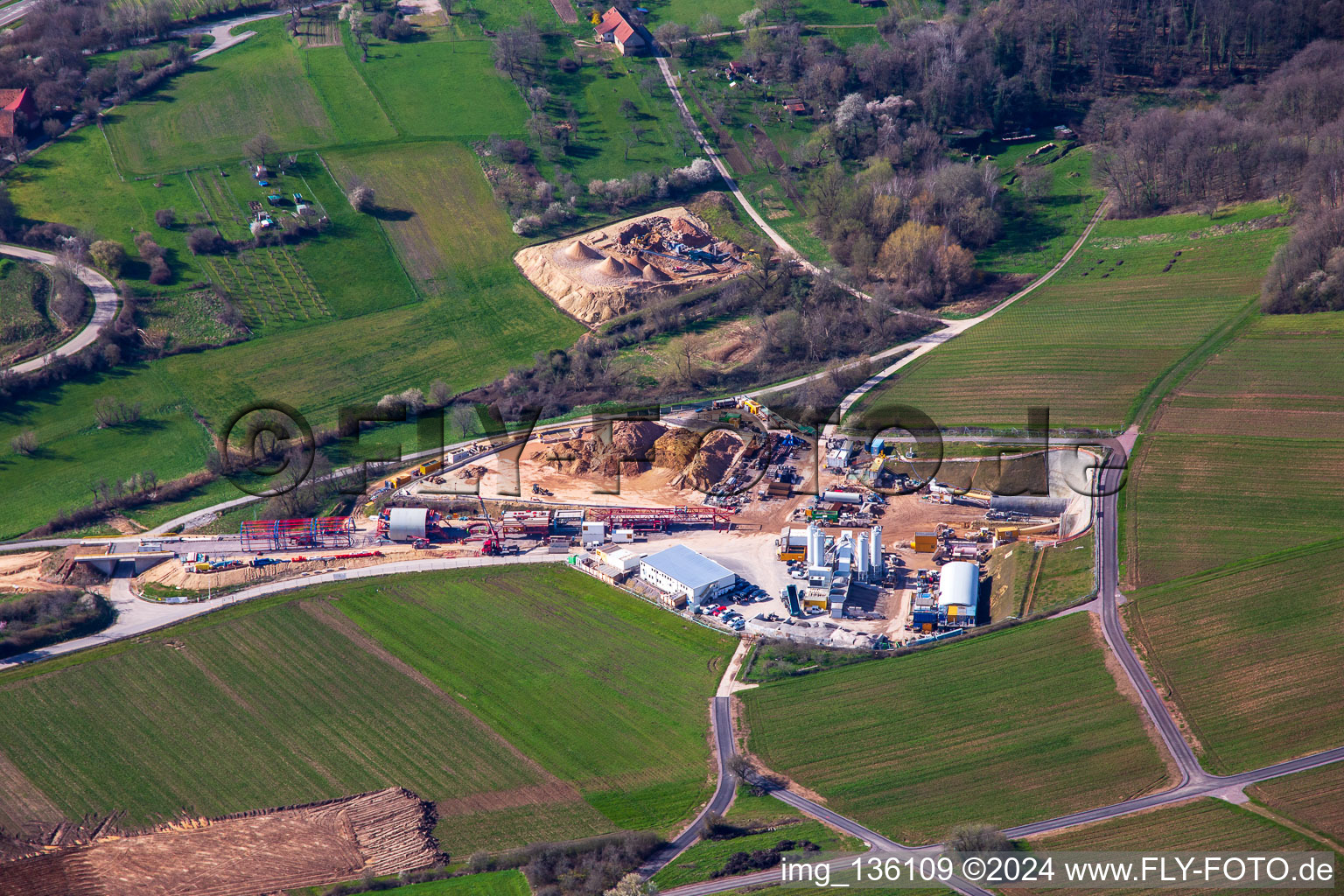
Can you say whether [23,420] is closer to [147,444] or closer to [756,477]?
[147,444]

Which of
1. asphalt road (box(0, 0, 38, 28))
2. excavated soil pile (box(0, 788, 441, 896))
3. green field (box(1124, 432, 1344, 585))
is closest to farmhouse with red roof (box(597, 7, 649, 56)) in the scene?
asphalt road (box(0, 0, 38, 28))

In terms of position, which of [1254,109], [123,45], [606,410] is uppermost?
[123,45]

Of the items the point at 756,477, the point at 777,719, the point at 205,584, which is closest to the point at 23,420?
the point at 205,584

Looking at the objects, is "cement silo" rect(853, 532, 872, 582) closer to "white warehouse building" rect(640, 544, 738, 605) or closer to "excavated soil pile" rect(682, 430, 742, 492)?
"white warehouse building" rect(640, 544, 738, 605)

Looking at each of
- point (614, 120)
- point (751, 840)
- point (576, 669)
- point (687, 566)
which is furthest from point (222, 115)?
point (751, 840)

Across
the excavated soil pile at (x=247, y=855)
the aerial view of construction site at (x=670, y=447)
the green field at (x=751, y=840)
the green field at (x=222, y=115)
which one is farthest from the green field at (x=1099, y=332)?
the green field at (x=222, y=115)
